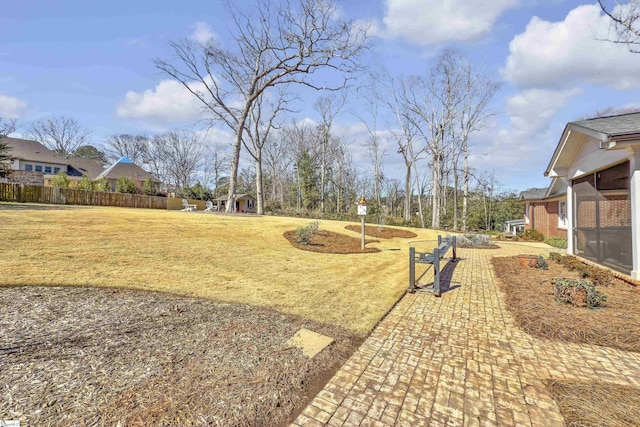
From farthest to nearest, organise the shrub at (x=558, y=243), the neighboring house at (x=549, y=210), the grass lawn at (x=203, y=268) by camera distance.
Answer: the neighboring house at (x=549, y=210) → the shrub at (x=558, y=243) → the grass lawn at (x=203, y=268)

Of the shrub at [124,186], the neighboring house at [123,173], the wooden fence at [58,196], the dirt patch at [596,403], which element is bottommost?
the dirt patch at [596,403]

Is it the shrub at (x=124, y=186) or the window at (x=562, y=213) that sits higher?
the shrub at (x=124, y=186)

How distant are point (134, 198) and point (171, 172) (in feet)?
72.3

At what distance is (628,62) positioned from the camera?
11.3 metres

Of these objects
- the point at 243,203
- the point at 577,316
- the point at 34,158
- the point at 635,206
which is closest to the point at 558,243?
the point at 635,206

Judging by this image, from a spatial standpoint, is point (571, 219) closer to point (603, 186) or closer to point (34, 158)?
point (603, 186)

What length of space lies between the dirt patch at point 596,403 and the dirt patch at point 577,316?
3.78 feet

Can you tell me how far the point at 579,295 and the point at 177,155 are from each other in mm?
50751

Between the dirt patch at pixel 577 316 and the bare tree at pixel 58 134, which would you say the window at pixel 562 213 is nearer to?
the dirt patch at pixel 577 316

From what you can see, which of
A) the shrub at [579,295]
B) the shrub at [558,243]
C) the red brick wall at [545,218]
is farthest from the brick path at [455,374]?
the red brick wall at [545,218]

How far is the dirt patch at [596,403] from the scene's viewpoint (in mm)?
2094

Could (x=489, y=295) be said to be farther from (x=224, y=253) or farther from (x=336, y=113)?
(x=336, y=113)

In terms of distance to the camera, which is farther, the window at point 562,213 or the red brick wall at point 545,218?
the red brick wall at point 545,218

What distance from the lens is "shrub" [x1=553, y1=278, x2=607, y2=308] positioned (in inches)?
177
